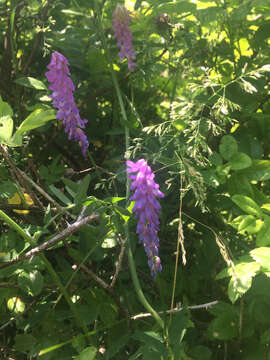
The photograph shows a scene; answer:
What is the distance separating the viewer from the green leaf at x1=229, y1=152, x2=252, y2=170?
3.27 feet

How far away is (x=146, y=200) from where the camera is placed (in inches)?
33.0

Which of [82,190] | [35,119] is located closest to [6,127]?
[35,119]

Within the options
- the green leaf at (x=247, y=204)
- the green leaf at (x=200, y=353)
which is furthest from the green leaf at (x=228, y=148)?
the green leaf at (x=200, y=353)

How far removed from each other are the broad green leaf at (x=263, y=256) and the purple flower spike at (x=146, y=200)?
0.21 metres

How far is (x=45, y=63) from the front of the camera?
153cm

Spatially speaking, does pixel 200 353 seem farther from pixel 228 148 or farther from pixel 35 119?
pixel 35 119

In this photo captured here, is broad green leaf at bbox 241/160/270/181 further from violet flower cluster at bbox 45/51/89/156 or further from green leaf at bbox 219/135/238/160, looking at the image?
violet flower cluster at bbox 45/51/89/156

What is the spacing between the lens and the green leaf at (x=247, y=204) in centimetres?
93

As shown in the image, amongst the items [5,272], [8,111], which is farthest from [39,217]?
[8,111]

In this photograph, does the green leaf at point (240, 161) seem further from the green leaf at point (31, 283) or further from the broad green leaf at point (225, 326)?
the green leaf at point (31, 283)

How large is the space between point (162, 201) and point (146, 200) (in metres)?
0.39

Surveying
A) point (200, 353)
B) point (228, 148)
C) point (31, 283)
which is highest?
point (228, 148)

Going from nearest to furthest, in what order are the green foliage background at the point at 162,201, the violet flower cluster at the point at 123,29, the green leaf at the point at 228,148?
the green foliage background at the point at 162,201 → the green leaf at the point at 228,148 → the violet flower cluster at the point at 123,29

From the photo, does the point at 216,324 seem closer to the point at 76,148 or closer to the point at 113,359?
the point at 113,359
